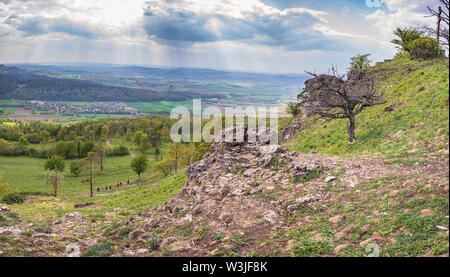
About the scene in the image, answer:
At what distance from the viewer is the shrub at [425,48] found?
35031 millimetres

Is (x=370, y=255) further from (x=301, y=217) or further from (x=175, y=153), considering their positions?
(x=175, y=153)

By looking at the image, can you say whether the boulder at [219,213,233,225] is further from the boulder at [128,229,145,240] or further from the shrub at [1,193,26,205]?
the shrub at [1,193,26,205]

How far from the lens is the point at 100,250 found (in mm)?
12594

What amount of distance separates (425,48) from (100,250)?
43004 millimetres

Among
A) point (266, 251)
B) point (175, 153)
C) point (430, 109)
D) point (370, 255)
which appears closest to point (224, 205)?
point (266, 251)

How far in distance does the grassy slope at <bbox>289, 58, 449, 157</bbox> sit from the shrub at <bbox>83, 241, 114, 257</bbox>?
49.5ft

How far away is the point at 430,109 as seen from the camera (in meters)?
17.9

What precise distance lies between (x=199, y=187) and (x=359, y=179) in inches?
377

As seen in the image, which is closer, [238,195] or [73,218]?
[238,195]

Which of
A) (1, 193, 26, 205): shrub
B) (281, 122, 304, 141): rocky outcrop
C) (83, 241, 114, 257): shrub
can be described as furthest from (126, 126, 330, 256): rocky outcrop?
(1, 193, 26, 205): shrub

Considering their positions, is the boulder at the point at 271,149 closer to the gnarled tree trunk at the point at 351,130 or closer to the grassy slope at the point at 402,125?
the grassy slope at the point at 402,125

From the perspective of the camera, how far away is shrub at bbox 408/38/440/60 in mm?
35031

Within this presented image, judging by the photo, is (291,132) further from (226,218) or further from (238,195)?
(226,218)

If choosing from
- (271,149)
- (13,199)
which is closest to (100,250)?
(271,149)
